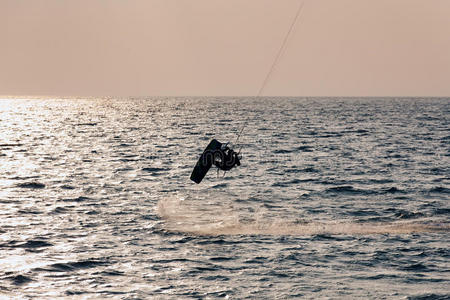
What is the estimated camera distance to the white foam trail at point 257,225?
25828 millimetres

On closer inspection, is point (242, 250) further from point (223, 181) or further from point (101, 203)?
point (223, 181)

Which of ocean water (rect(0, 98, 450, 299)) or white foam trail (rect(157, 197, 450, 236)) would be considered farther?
white foam trail (rect(157, 197, 450, 236))

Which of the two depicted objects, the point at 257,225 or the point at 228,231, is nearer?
the point at 228,231

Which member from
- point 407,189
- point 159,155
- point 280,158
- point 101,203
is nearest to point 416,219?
point 407,189

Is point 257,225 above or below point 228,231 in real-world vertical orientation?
below

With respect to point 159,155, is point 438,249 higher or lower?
lower

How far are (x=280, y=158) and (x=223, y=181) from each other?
15134mm

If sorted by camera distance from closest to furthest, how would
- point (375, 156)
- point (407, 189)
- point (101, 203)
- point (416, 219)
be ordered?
point (416, 219), point (101, 203), point (407, 189), point (375, 156)

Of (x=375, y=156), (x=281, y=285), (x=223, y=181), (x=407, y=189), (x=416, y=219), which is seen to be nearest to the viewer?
(x=281, y=285)

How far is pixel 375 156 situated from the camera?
181 feet

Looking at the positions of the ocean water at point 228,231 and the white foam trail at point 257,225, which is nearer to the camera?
the ocean water at point 228,231

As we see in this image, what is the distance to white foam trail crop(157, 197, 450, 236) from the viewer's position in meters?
25.8

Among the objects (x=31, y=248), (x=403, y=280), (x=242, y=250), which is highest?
(x=31, y=248)

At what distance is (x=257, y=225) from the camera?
88.5 feet
